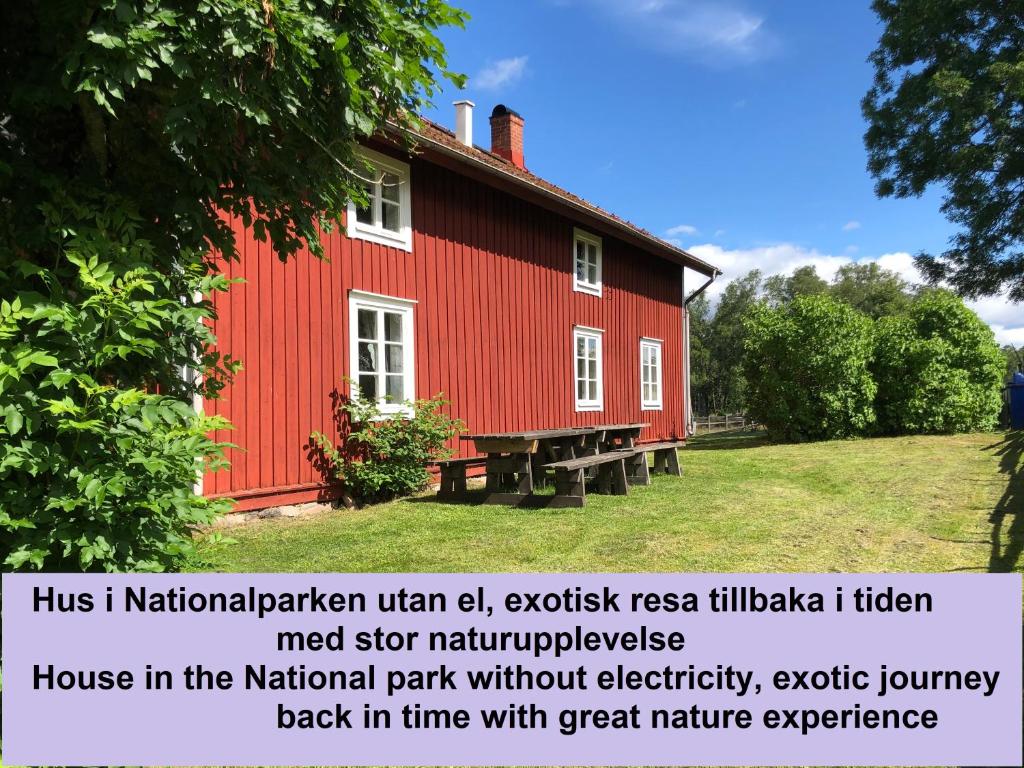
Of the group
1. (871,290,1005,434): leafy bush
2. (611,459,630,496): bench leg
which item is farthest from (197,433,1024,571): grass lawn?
(871,290,1005,434): leafy bush

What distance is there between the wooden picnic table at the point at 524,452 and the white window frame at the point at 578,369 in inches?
114

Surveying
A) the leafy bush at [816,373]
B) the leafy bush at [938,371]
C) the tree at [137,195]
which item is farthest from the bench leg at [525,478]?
the leafy bush at [938,371]

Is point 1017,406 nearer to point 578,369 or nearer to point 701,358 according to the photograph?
point 578,369

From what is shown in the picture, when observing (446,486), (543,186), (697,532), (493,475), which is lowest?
(697,532)

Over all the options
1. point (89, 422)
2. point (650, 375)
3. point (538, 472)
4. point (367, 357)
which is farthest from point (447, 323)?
point (89, 422)

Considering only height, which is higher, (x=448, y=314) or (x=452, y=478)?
(x=448, y=314)

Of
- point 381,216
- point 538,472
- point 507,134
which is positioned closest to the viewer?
point 381,216

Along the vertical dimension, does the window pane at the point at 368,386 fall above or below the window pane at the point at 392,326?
below

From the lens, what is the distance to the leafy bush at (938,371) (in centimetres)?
1819

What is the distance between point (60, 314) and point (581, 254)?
39.2 ft

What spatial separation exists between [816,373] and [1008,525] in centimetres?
1245

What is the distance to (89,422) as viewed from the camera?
2738mm

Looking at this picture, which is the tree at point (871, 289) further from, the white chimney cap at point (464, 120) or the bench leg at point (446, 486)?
the bench leg at point (446, 486)

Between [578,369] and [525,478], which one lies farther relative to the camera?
[578,369]
